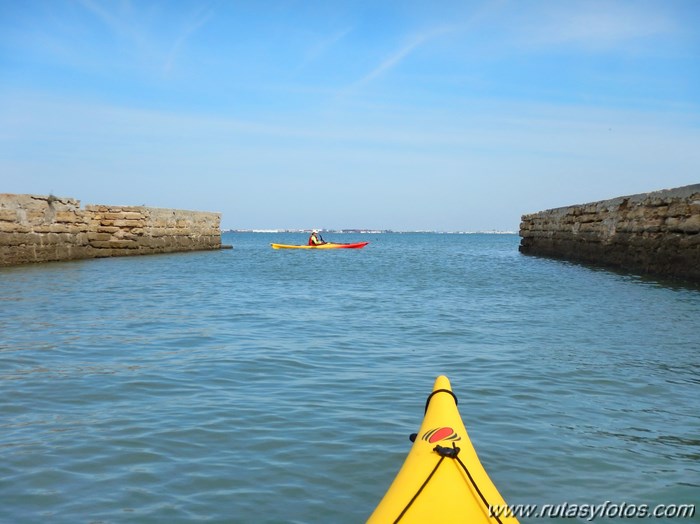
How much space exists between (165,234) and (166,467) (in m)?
29.2

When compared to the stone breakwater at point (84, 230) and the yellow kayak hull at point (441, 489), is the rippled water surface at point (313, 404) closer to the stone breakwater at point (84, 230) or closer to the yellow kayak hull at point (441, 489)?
the yellow kayak hull at point (441, 489)

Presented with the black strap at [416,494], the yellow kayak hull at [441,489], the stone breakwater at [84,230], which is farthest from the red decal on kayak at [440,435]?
the stone breakwater at [84,230]

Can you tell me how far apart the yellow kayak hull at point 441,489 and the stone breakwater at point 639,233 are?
14166 mm

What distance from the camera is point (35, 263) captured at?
20906 mm

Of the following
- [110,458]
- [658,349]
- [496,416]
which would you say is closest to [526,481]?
[496,416]

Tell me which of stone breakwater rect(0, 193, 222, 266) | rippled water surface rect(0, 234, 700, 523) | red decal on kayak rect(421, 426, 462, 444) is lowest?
rippled water surface rect(0, 234, 700, 523)

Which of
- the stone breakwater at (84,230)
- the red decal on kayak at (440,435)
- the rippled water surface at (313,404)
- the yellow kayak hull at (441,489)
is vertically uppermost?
the stone breakwater at (84,230)

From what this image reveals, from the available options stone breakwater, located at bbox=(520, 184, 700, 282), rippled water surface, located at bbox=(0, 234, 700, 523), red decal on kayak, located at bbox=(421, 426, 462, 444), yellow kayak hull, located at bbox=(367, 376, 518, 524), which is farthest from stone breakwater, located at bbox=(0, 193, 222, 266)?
yellow kayak hull, located at bbox=(367, 376, 518, 524)

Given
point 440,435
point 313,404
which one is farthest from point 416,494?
point 313,404

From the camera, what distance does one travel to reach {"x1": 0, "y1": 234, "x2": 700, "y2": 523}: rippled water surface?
3842 millimetres

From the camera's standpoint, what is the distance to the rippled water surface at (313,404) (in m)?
3.84

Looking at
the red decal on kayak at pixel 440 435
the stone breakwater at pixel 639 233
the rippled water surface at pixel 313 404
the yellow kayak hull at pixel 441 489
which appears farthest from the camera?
the stone breakwater at pixel 639 233

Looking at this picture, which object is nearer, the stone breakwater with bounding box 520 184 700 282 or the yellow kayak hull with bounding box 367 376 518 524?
the yellow kayak hull with bounding box 367 376 518 524

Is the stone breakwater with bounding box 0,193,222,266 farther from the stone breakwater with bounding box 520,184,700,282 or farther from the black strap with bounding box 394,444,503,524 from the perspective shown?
the black strap with bounding box 394,444,503,524
